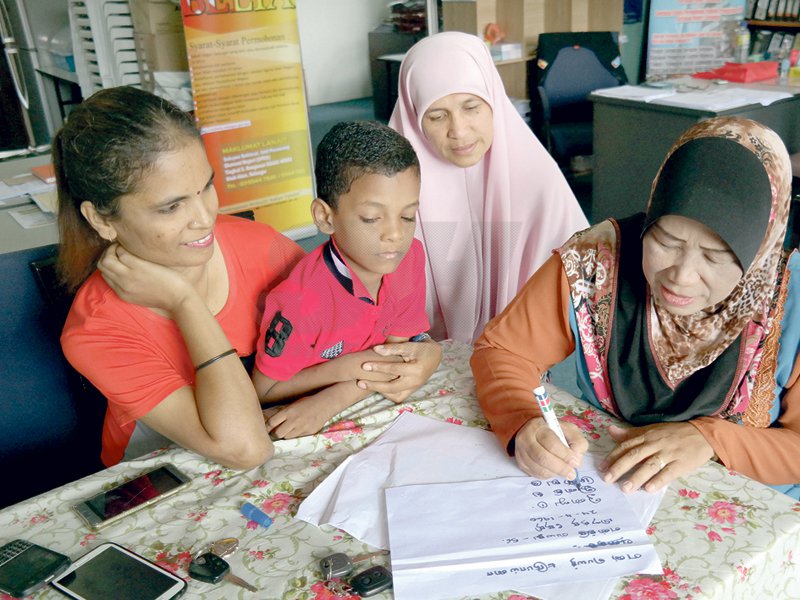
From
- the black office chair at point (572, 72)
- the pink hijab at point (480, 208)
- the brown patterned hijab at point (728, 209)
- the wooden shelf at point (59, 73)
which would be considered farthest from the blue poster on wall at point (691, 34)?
the brown patterned hijab at point (728, 209)

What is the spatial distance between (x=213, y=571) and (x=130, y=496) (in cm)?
23

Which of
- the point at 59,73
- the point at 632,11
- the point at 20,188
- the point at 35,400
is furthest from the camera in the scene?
A: the point at 632,11

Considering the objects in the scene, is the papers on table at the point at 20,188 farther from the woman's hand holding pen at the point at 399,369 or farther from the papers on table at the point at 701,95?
the papers on table at the point at 701,95

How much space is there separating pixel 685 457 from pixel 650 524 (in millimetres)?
141

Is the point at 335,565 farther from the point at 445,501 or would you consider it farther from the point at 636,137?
the point at 636,137

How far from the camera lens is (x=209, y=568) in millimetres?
833

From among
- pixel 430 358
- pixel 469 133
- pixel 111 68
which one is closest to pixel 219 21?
pixel 111 68

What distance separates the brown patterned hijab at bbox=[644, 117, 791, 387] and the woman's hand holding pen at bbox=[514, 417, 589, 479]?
10.6 inches

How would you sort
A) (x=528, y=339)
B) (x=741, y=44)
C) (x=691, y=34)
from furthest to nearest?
(x=691, y=34) → (x=741, y=44) → (x=528, y=339)

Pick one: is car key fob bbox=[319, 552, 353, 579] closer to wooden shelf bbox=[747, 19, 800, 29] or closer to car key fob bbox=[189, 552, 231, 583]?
car key fob bbox=[189, 552, 231, 583]

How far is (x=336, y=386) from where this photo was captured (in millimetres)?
1236

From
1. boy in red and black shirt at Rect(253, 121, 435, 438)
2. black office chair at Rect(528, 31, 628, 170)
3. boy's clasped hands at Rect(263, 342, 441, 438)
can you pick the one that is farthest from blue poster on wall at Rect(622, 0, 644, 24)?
boy's clasped hands at Rect(263, 342, 441, 438)

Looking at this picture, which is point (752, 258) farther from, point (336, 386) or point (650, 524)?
point (336, 386)

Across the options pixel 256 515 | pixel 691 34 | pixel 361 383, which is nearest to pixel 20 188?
pixel 361 383
